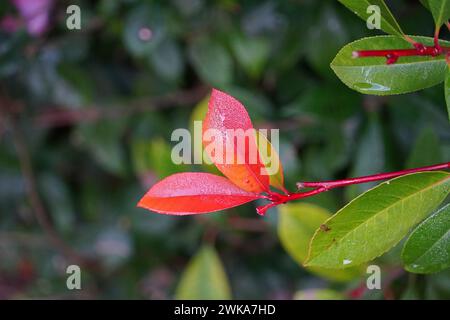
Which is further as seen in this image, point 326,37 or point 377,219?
point 326,37

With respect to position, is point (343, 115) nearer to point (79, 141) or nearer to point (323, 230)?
point (323, 230)

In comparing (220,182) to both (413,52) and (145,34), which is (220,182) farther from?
(145,34)

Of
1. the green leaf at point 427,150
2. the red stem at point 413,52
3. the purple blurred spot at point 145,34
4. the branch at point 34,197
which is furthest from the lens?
the branch at point 34,197

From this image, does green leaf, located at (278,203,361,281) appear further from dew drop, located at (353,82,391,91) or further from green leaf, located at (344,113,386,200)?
dew drop, located at (353,82,391,91)

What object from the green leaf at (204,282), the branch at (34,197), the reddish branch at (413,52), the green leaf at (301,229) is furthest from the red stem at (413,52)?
the branch at (34,197)

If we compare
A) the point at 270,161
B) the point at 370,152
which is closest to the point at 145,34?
the point at 370,152

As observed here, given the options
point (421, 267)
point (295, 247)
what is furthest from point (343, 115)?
point (421, 267)

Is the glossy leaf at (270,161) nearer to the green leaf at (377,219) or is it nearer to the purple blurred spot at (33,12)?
the green leaf at (377,219)
